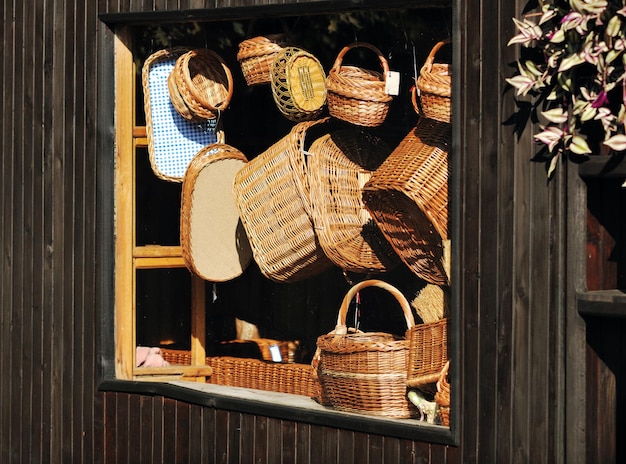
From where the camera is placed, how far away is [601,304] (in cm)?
514

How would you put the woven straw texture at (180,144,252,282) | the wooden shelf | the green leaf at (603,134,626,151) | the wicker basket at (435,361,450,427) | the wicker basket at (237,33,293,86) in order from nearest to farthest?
the green leaf at (603,134,626,151), the wooden shelf, the wicker basket at (435,361,450,427), the wicker basket at (237,33,293,86), the woven straw texture at (180,144,252,282)

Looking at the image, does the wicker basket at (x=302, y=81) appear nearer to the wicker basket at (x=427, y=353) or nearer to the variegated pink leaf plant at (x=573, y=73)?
the wicker basket at (x=427, y=353)

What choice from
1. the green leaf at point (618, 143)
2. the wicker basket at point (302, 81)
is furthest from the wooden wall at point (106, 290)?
the wicker basket at point (302, 81)

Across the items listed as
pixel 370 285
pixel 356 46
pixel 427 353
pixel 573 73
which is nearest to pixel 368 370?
pixel 427 353

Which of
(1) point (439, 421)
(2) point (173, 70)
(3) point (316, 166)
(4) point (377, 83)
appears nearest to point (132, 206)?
(2) point (173, 70)

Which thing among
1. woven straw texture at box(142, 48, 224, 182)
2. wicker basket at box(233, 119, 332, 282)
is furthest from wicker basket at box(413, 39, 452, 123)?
woven straw texture at box(142, 48, 224, 182)

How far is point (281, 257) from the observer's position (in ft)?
21.8

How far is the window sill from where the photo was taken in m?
5.76

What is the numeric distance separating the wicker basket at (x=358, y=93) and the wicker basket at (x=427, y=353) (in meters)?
1.06

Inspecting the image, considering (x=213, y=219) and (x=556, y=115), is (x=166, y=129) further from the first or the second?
(x=556, y=115)

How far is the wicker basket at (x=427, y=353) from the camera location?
5898 millimetres

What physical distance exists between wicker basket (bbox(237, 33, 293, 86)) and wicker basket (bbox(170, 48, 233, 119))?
210 mm

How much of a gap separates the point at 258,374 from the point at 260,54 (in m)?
1.76

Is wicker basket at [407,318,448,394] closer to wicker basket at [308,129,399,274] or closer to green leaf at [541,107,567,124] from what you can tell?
wicker basket at [308,129,399,274]
